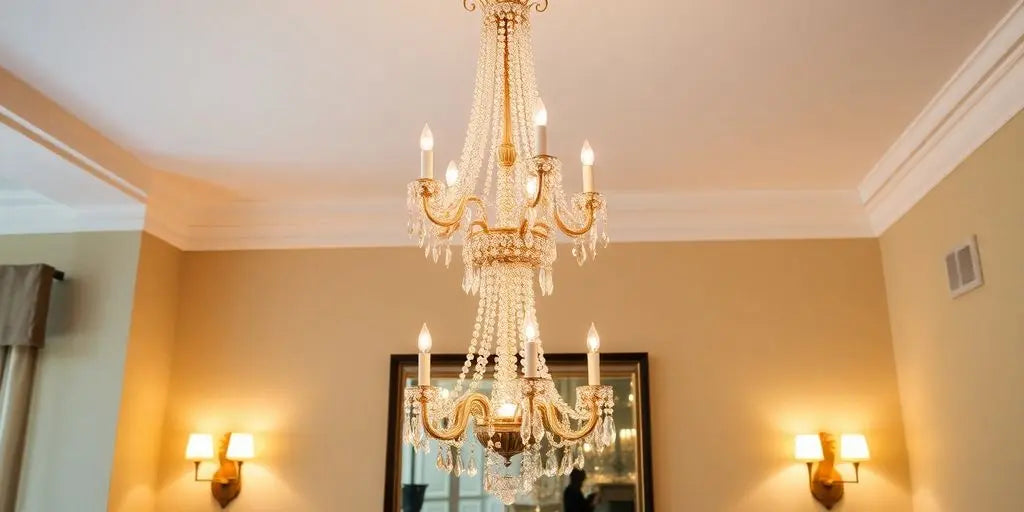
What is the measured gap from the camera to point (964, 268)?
294 cm

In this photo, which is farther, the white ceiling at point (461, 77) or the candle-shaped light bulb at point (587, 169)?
the white ceiling at point (461, 77)

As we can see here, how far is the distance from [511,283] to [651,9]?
100cm

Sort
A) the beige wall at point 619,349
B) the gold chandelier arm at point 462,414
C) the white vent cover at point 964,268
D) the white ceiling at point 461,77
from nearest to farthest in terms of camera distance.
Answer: the gold chandelier arm at point 462,414 < the white ceiling at point 461,77 < the white vent cover at point 964,268 < the beige wall at point 619,349

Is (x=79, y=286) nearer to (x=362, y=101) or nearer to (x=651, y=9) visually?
(x=362, y=101)

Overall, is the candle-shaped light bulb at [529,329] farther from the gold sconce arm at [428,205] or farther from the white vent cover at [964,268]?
the white vent cover at [964,268]

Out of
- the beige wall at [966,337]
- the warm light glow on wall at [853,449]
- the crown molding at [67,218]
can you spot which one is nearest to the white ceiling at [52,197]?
the crown molding at [67,218]

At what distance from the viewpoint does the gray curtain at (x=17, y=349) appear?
3344 millimetres

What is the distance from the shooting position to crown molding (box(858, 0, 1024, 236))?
248 centimetres

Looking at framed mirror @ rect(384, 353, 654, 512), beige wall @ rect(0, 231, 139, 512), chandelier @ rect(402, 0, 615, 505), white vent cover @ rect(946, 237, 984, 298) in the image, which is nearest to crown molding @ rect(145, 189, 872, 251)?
beige wall @ rect(0, 231, 139, 512)

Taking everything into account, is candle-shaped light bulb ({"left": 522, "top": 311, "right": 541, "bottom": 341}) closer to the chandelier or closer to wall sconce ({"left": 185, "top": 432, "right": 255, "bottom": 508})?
the chandelier

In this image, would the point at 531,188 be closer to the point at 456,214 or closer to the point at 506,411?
the point at 456,214

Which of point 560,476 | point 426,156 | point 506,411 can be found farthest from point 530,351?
point 560,476

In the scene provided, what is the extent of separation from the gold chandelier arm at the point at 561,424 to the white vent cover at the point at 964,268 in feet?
5.86

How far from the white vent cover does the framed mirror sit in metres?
1.30
